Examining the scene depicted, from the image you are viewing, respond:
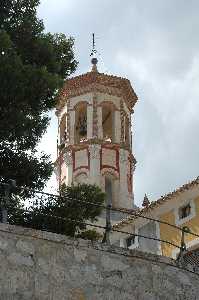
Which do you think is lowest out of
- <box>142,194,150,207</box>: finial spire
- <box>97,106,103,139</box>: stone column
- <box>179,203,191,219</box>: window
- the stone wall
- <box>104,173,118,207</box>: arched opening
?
the stone wall

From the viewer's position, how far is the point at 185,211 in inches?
1064

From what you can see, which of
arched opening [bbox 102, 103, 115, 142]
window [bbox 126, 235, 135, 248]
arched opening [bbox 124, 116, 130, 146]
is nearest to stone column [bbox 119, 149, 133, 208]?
arched opening [bbox 124, 116, 130, 146]

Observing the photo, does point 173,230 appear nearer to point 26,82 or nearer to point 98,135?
point 98,135

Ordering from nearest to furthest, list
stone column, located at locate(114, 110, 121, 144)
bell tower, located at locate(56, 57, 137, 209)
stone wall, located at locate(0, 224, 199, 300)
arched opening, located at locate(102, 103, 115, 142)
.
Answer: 1. stone wall, located at locate(0, 224, 199, 300)
2. bell tower, located at locate(56, 57, 137, 209)
3. stone column, located at locate(114, 110, 121, 144)
4. arched opening, located at locate(102, 103, 115, 142)

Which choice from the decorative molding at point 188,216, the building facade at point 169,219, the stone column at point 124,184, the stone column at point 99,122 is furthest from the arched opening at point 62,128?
the decorative molding at point 188,216

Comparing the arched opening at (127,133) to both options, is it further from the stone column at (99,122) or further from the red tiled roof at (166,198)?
the red tiled roof at (166,198)

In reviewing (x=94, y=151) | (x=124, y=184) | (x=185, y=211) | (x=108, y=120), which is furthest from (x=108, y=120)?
(x=185, y=211)

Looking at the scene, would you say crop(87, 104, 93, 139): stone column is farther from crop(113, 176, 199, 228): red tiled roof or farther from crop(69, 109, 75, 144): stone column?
crop(113, 176, 199, 228): red tiled roof

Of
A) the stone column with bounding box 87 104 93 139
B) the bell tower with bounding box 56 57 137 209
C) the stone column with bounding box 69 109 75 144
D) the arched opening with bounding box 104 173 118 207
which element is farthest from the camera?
the stone column with bounding box 69 109 75 144

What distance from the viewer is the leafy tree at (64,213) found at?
14367 millimetres

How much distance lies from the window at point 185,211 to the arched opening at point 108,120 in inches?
517

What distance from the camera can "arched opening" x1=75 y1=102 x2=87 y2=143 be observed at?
39.2 meters

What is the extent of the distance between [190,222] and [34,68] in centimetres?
1375

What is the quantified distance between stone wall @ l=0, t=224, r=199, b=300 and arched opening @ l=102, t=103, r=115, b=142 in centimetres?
2875
